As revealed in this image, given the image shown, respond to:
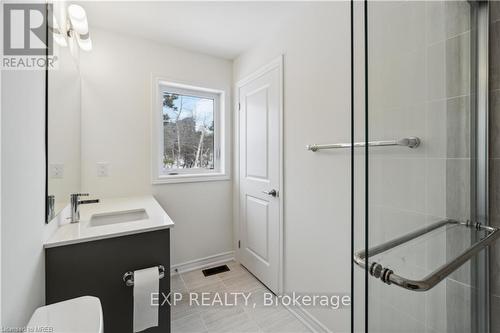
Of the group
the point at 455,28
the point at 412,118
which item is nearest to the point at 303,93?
the point at 455,28

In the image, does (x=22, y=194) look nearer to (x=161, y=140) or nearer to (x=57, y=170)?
(x=57, y=170)

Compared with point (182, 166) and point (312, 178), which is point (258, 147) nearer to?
point (312, 178)

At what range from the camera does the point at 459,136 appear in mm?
842

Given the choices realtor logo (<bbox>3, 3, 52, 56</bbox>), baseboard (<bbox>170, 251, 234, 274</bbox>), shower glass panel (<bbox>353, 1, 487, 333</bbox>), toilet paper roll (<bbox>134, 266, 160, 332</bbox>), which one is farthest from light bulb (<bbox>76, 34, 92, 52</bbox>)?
baseboard (<bbox>170, 251, 234, 274</bbox>)

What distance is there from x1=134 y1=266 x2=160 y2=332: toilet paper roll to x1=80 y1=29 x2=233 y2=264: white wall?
1130mm

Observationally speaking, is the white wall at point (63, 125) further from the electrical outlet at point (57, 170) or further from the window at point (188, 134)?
the window at point (188, 134)

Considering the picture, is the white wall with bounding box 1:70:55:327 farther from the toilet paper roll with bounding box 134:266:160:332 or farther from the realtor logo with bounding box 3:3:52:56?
the toilet paper roll with bounding box 134:266:160:332

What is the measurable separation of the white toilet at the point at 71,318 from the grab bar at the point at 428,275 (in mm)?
800

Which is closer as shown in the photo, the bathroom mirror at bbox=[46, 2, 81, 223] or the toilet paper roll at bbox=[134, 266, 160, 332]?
the bathroom mirror at bbox=[46, 2, 81, 223]

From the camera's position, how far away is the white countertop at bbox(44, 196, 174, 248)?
1.10 m

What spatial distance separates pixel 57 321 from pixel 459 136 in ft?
4.94

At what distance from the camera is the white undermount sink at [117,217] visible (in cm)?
155

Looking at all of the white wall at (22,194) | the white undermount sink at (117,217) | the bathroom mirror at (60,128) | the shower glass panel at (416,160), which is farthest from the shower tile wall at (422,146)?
the white undermount sink at (117,217)

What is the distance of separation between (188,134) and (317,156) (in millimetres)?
1524
